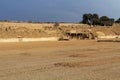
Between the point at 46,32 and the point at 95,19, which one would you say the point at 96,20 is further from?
the point at 46,32

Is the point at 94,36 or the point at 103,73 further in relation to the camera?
the point at 94,36

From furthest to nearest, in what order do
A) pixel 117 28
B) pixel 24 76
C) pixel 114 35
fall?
1. pixel 117 28
2. pixel 114 35
3. pixel 24 76

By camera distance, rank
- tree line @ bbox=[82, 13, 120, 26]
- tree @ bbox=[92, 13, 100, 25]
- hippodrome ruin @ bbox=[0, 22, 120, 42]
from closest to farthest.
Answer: hippodrome ruin @ bbox=[0, 22, 120, 42], tree line @ bbox=[82, 13, 120, 26], tree @ bbox=[92, 13, 100, 25]

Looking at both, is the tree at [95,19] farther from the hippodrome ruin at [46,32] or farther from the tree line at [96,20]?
the hippodrome ruin at [46,32]

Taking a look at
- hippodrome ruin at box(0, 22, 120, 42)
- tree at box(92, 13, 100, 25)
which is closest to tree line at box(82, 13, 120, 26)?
tree at box(92, 13, 100, 25)

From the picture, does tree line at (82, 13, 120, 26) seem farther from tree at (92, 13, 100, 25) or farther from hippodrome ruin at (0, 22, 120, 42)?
hippodrome ruin at (0, 22, 120, 42)

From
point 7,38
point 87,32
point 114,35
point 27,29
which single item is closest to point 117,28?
point 114,35

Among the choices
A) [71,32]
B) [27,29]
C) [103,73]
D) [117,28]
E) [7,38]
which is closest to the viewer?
[103,73]

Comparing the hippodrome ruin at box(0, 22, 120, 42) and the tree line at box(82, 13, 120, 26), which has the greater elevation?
the tree line at box(82, 13, 120, 26)

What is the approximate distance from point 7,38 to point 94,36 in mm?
26283

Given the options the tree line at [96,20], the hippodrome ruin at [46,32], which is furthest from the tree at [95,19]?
the hippodrome ruin at [46,32]

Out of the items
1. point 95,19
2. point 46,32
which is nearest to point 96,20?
point 95,19

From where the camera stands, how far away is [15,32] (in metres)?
58.1

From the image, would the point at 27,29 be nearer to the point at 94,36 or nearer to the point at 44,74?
the point at 94,36
